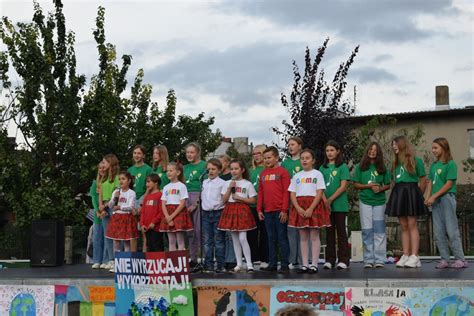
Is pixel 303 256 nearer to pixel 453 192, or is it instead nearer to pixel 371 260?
pixel 371 260

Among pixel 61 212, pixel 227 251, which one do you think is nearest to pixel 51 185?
pixel 61 212

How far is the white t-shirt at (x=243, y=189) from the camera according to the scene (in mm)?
8844

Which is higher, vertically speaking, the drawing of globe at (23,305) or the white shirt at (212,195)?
the white shirt at (212,195)

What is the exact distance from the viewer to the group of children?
28.1 ft

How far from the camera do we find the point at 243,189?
8859 millimetres

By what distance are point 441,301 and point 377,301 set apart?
2.06 ft

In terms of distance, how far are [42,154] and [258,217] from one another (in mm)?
10687

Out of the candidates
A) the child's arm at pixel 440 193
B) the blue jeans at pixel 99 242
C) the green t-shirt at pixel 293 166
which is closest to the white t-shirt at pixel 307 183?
the green t-shirt at pixel 293 166

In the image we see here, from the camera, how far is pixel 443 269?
8.28 metres

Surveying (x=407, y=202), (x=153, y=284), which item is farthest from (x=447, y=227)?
(x=153, y=284)

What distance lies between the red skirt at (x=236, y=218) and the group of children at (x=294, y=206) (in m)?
0.01

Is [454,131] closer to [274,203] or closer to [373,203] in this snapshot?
[373,203]

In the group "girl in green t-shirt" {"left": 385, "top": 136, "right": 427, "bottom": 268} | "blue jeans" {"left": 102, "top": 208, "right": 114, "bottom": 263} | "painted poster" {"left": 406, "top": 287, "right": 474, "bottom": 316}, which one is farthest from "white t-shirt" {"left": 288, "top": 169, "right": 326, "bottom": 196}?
"blue jeans" {"left": 102, "top": 208, "right": 114, "bottom": 263}

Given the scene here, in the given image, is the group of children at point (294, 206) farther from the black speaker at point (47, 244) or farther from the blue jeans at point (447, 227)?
the black speaker at point (47, 244)
